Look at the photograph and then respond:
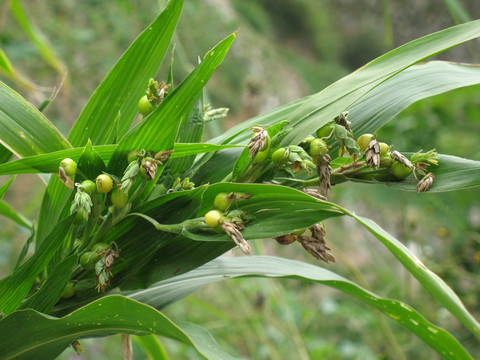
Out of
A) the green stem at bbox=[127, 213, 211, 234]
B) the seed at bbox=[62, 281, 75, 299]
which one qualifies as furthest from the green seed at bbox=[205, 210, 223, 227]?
the seed at bbox=[62, 281, 75, 299]

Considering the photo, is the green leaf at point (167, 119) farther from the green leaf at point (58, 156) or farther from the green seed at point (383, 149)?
the green seed at point (383, 149)

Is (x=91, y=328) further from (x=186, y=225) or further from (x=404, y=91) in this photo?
(x=404, y=91)

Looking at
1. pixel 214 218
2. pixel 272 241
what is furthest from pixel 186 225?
pixel 272 241

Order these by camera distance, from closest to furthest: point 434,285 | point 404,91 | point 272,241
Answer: point 434,285
point 404,91
point 272,241

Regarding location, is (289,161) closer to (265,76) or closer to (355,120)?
(355,120)

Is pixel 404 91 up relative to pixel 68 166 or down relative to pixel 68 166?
up

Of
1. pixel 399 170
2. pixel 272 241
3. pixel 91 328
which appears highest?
pixel 272 241
